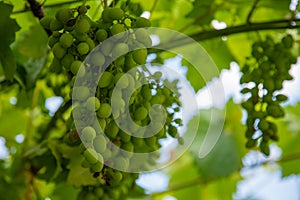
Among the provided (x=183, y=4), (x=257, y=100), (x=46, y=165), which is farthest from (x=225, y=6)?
(x=46, y=165)

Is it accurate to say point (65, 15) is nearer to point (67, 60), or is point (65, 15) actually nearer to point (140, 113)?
point (67, 60)

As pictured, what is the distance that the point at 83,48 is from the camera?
78cm

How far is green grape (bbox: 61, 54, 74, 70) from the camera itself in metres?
0.81

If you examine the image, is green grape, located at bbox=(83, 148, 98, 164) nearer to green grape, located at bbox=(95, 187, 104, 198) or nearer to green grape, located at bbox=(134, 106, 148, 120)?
green grape, located at bbox=(134, 106, 148, 120)

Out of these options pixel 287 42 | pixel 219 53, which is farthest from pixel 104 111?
pixel 219 53

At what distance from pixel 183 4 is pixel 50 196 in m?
0.49

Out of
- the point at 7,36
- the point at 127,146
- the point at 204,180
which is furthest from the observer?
the point at 204,180

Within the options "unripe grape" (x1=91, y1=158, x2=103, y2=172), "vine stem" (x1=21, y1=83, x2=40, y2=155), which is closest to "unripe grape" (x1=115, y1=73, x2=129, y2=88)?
"unripe grape" (x1=91, y1=158, x2=103, y2=172)

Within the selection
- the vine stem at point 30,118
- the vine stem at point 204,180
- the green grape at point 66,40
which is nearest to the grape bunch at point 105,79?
the green grape at point 66,40

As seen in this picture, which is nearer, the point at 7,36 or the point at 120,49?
the point at 120,49

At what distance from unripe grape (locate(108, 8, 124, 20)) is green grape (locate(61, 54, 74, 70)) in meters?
0.07

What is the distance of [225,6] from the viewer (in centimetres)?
132

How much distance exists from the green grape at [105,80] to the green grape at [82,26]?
6 cm

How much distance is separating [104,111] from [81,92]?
0.04 metres
